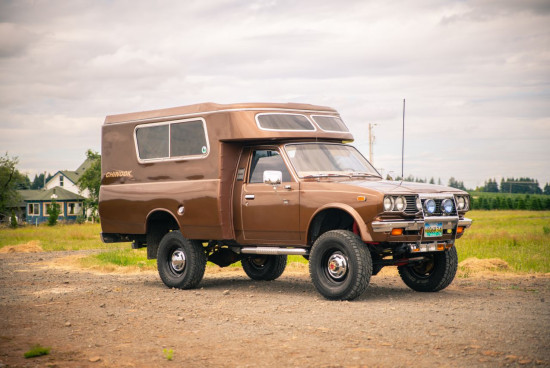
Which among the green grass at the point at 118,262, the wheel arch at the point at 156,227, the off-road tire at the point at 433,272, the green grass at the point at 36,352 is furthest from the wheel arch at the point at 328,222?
the green grass at the point at 118,262

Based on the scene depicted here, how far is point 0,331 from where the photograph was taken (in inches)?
309

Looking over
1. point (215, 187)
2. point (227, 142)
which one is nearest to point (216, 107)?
point (227, 142)

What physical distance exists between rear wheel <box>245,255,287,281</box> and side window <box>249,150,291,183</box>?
90.5 inches

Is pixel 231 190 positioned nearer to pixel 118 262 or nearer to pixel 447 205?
pixel 447 205

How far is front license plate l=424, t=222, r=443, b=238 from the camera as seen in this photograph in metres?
9.53

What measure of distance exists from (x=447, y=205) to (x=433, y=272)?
4.28 feet

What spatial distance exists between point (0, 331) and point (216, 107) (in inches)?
194

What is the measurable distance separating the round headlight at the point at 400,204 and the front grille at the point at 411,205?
9 centimetres

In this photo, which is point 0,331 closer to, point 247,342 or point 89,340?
point 89,340

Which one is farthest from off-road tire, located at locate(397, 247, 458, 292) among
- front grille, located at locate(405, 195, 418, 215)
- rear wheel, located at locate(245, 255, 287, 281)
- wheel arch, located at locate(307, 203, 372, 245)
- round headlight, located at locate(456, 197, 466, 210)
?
rear wheel, located at locate(245, 255, 287, 281)

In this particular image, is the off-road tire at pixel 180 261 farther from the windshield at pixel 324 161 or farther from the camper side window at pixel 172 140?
the windshield at pixel 324 161

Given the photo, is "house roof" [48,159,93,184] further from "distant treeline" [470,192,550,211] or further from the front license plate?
the front license plate

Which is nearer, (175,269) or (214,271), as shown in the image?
(175,269)

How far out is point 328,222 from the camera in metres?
10.4
